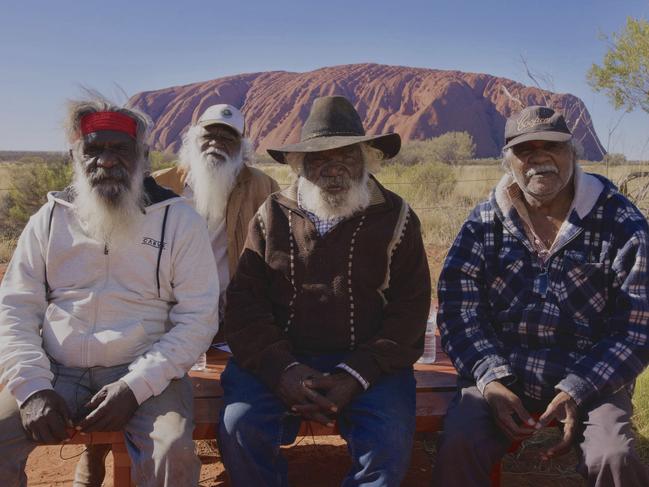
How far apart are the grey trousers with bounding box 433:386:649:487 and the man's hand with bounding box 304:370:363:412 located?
44 cm

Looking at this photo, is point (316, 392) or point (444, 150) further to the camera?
point (444, 150)

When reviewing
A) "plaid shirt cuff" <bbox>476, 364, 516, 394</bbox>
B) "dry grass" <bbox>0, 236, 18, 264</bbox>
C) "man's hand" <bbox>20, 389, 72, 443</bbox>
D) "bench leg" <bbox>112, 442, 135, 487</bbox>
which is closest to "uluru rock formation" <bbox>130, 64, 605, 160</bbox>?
"dry grass" <bbox>0, 236, 18, 264</bbox>

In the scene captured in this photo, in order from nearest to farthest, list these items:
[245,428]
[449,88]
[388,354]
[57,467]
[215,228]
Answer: [245,428]
[388,354]
[57,467]
[215,228]
[449,88]

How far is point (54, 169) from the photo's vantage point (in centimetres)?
1346

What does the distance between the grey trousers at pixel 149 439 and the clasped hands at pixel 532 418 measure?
1.29 metres

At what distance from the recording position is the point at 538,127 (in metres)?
2.99

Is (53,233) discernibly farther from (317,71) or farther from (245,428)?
(317,71)

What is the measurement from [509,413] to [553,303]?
0.57 meters

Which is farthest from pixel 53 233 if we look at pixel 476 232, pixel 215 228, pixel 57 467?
pixel 476 232

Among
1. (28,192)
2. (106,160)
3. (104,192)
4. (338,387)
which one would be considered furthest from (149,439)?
(28,192)

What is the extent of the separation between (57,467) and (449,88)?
92810 millimetres

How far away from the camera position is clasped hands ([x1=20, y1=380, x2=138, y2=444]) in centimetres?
250

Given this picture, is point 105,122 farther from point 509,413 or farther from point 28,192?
point 28,192

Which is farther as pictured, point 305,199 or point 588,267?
Result: point 305,199
